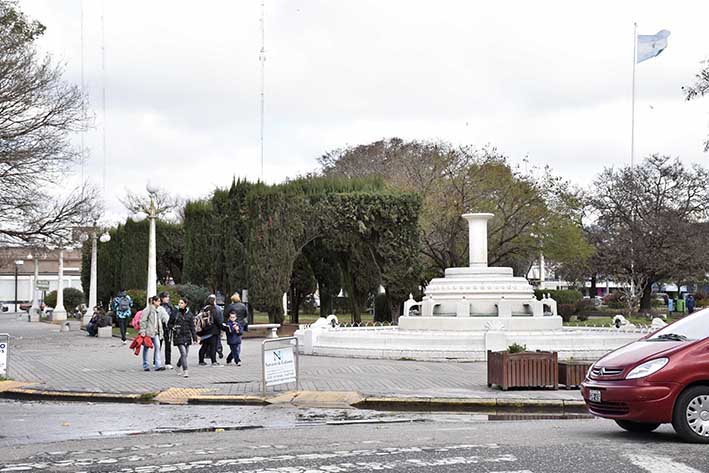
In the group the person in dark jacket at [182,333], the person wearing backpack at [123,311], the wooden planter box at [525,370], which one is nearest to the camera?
the wooden planter box at [525,370]

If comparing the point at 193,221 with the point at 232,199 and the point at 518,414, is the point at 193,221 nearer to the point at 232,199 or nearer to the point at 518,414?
Answer: the point at 232,199

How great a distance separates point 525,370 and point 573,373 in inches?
38.2

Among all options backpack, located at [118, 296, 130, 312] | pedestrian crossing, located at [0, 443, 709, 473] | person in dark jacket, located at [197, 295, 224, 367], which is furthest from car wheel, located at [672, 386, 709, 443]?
backpack, located at [118, 296, 130, 312]

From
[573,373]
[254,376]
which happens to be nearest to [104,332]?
[254,376]

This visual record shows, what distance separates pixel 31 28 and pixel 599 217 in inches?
1772

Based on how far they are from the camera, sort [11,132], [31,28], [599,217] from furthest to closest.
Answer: [599,217] < [31,28] < [11,132]

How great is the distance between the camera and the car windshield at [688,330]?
10.9 meters

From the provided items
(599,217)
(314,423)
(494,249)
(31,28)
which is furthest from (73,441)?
(599,217)

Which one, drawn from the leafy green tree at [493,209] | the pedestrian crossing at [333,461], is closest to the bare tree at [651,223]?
the leafy green tree at [493,209]

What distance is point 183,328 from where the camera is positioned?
20.8m

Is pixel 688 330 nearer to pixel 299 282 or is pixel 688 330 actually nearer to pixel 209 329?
pixel 209 329

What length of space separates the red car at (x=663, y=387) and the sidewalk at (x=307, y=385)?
4.70 metres

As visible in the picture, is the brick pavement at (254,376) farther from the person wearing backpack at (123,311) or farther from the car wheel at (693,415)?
the person wearing backpack at (123,311)

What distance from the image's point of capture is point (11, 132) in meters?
35.9
